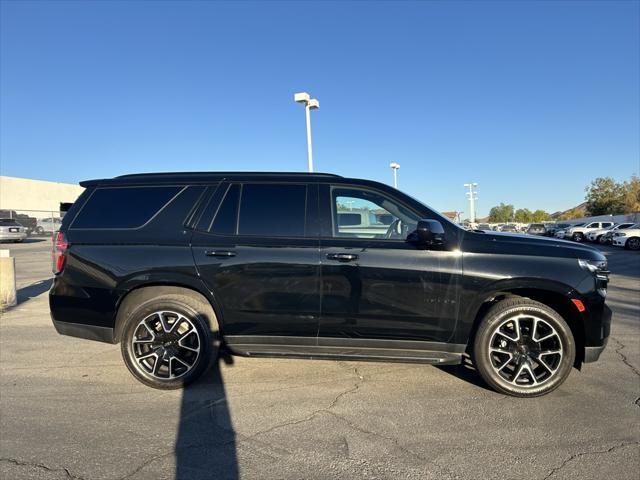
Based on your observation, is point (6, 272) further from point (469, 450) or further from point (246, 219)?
point (469, 450)

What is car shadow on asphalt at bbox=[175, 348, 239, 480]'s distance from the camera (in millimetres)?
2680

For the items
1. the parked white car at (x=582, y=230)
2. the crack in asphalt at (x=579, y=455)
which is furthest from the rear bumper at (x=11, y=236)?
the parked white car at (x=582, y=230)

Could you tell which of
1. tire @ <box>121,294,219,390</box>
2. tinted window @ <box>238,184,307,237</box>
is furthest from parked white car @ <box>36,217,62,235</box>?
tinted window @ <box>238,184,307,237</box>

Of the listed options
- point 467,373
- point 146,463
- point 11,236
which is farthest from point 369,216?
point 11,236

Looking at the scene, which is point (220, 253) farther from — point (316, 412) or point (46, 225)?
point (46, 225)

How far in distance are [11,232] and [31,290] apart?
20806mm

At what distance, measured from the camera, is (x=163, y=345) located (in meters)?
3.94

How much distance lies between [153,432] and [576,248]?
3877 mm

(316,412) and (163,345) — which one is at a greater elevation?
(163,345)

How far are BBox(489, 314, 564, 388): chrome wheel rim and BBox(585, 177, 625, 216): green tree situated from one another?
218ft

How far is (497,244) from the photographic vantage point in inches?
147

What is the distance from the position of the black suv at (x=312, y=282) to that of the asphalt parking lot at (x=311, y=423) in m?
0.35

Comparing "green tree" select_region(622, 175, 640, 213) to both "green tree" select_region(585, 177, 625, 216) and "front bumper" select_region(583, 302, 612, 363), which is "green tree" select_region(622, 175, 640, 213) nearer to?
"green tree" select_region(585, 177, 625, 216)

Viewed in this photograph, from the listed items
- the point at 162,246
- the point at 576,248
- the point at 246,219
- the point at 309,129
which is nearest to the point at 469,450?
the point at 576,248
